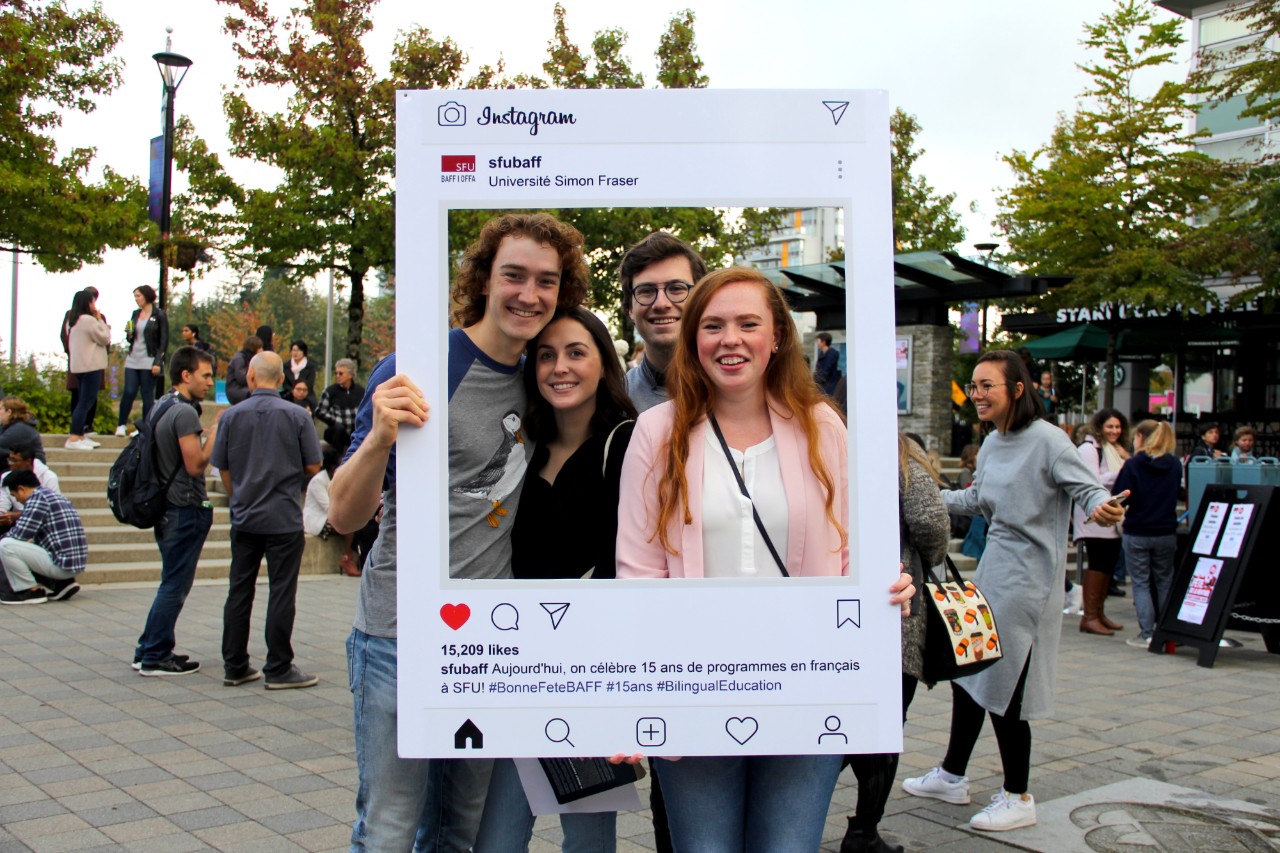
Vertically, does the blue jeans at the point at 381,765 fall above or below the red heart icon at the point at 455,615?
below

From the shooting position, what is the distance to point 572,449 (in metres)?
2.47

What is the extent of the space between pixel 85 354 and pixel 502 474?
13723mm

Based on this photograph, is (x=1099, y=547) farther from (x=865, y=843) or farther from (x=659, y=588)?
(x=659, y=588)

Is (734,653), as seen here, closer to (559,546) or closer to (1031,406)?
(559,546)

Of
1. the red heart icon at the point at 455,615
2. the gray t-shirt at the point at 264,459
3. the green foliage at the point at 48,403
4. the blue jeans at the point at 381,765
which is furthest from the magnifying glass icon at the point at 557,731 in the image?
the green foliage at the point at 48,403

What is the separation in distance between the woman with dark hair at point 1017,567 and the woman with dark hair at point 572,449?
8.47 feet

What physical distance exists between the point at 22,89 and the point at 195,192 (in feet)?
13.4

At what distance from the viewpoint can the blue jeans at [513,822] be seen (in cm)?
271

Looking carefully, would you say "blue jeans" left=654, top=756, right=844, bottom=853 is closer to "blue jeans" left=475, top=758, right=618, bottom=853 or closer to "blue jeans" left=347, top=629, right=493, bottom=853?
"blue jeans" left=475, top=758, right=618, bottom=853

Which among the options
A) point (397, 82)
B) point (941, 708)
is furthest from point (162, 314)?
point (941, 708)

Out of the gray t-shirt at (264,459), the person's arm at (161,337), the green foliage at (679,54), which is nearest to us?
the gray t-shirt at (264,459)

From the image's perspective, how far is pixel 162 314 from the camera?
47.8 feet

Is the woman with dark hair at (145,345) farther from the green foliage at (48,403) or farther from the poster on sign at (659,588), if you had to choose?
the poster on sign at (659,588)

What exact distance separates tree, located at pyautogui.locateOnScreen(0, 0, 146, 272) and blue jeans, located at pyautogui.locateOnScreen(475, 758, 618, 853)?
15.8m
